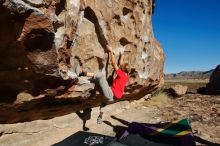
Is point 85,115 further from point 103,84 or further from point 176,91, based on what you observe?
point 176,91

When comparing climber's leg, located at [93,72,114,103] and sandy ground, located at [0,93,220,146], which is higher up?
climber's leg, located at [93,72,114,103]

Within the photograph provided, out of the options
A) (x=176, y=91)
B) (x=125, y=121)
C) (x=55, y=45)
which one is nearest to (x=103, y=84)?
(x=55, y=45)

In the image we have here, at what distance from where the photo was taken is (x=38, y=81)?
5531mm

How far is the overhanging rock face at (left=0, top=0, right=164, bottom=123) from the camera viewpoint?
173 inches

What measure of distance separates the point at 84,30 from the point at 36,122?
232cm

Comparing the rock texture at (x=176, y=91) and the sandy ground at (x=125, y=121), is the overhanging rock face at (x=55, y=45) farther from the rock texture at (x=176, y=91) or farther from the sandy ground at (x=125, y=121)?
the rock texture at (x=176, y=91)

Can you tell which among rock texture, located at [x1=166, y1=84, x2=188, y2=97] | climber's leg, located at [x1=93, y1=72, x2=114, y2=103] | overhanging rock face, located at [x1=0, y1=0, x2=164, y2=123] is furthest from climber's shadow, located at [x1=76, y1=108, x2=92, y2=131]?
rock texture, located at [x1=166, y1=84, x2=188, y2=97]

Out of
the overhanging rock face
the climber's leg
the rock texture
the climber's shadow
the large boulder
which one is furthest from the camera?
the large boulder

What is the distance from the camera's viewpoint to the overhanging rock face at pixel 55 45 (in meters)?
4.39

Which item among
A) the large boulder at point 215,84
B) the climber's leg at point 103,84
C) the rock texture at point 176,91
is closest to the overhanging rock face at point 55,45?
the climber's leg at point 103,84

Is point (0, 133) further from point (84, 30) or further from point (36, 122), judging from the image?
point (84, 30)

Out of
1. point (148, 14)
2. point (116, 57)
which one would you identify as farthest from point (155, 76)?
point (116, 57)

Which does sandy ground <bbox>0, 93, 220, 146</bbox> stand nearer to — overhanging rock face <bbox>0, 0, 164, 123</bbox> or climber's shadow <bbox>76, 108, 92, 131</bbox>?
climber's shadow <bbox>76, 108, 92, 131</bbox>

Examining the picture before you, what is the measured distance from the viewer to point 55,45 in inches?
193
